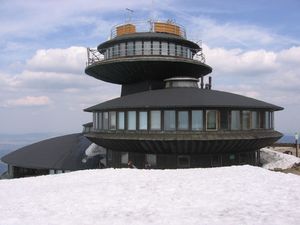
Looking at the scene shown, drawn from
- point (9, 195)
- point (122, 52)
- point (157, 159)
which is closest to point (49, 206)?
point (9, 195)

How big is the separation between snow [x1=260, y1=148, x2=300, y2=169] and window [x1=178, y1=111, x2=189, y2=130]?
9605 mm

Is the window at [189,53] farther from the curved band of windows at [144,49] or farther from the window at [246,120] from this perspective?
the window at [246,120]

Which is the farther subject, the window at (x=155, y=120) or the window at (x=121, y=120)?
the window at (x=121, y=120)

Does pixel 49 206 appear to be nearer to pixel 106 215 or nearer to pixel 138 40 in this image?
pixel 106 215

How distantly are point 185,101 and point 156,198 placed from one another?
14.6 metres

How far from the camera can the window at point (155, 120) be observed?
30891mm

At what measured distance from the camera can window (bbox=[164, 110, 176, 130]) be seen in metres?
30.5

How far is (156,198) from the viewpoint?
17094 mm

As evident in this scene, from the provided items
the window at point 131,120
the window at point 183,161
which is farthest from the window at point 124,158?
the window at point 183,161

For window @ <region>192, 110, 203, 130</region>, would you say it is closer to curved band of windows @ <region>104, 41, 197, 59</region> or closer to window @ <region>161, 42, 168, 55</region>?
curved band of windows @ <region>104, 41, 197, 59</region>

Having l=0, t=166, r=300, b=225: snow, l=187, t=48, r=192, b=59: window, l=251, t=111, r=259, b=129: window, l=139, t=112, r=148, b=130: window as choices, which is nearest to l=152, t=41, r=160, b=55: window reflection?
l=187, t=48, r=192, b=59: window

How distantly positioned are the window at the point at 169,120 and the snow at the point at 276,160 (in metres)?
10.4

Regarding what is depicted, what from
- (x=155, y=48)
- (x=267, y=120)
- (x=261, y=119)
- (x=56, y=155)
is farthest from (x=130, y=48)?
(x=267, y=120)

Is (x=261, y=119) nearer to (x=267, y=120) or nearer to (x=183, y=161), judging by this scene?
(x=267, y=120)
